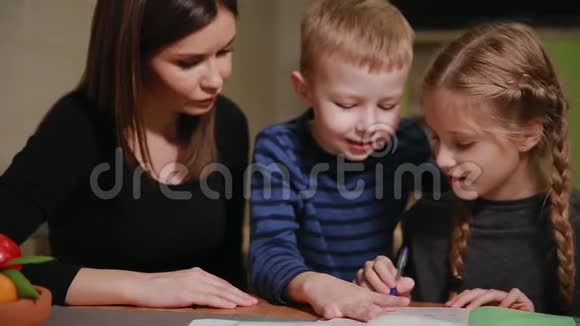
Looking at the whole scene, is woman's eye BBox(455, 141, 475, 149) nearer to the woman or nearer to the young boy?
the young boy

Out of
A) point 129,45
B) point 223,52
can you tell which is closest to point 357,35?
point 223,52

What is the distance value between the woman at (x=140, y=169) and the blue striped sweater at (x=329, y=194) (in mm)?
143

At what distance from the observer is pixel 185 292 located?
1.00 metres

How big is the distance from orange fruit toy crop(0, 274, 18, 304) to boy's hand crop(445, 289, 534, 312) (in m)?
0.57

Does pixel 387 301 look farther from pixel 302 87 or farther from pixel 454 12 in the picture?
pixel 454 12

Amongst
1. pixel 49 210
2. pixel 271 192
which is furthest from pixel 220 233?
pixel 49 210

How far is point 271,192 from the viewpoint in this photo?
1.20 m

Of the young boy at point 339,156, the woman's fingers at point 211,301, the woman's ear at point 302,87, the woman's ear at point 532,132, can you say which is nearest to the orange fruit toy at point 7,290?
A: the woman's fingers at point 211,301

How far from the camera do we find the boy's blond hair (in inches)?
45.1

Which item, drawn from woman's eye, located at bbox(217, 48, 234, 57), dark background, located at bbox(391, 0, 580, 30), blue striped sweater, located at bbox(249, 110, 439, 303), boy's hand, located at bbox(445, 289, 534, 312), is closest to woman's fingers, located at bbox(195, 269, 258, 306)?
blue striped sweater, located at bbox(249, 110, 439, 303)

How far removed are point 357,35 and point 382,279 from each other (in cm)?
40

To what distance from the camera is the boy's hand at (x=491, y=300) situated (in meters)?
0.99

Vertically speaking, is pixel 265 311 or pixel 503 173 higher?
pixel 503 173

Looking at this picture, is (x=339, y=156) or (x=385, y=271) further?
(x=339, y=156)
